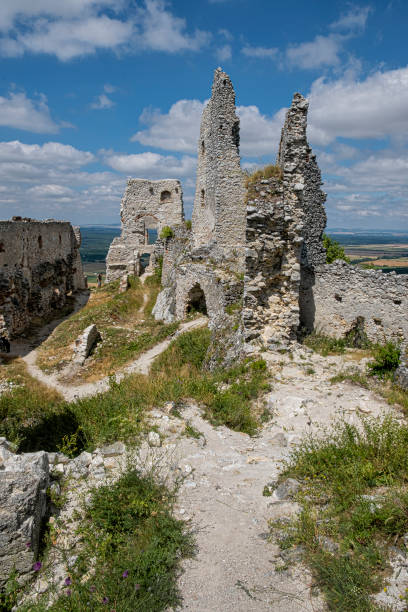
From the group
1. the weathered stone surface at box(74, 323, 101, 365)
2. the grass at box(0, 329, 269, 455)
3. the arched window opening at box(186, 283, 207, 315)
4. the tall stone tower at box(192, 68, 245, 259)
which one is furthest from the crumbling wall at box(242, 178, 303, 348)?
the weathered stone surface at box(74, 323, 101, 365)

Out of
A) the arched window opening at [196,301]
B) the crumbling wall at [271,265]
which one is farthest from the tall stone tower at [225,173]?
the crumbling wall at [271,265]

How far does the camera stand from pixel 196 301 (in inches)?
641

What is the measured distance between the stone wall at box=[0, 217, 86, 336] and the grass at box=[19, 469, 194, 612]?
1354cm

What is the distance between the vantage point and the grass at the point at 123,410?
596 centimetres

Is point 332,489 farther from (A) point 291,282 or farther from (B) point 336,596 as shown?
(A) point 291,282

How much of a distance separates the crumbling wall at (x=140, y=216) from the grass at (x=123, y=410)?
1875cm

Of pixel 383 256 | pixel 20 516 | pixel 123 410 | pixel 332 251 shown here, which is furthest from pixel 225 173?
pixel 383 256

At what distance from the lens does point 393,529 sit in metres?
3.28

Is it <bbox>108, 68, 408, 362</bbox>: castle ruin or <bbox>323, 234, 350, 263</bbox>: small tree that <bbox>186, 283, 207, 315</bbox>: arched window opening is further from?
<bbox>323, 234, 350, 263</bbox>: small tree

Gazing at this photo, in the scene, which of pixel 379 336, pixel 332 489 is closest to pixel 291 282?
pixel 379 336

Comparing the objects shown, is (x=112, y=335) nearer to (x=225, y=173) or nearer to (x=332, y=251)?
(x=225, y=173)

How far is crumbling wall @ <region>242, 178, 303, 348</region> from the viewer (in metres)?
8.79

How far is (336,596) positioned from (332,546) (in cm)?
48

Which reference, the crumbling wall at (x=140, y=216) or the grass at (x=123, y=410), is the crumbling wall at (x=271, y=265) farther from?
the crumbling wall at (x=140, y=216)
